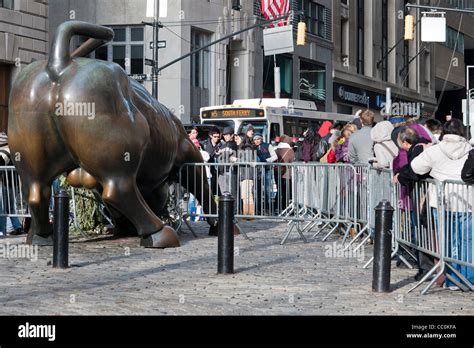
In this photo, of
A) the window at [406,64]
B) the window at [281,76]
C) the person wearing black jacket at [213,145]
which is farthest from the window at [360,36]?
A: the person wearing black jacket at [213,145]

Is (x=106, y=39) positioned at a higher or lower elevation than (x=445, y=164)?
higher

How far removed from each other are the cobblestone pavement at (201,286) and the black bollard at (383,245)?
16cm

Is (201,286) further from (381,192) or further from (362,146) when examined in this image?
(362,146)

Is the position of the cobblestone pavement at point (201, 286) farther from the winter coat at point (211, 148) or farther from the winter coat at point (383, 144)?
the winter coat at point (211, 148)

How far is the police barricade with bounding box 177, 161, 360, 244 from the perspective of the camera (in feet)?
49.0

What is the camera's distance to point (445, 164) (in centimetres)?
1030

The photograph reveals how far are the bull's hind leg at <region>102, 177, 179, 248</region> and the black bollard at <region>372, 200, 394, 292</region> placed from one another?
3991 mm

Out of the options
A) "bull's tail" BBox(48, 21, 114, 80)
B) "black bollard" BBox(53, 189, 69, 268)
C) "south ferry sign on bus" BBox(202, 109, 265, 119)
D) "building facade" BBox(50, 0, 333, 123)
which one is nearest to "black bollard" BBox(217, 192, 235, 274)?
"black bollard" BBox(53, 189, 69, 268)

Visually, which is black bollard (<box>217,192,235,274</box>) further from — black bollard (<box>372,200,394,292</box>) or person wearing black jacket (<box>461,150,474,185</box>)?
person wearing black jacket (<box>461,150,474,185</box>)

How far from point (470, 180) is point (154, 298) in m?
3.13

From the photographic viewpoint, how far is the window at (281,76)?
154 ft

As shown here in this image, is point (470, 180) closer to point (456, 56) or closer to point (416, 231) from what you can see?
point (416, 231)
